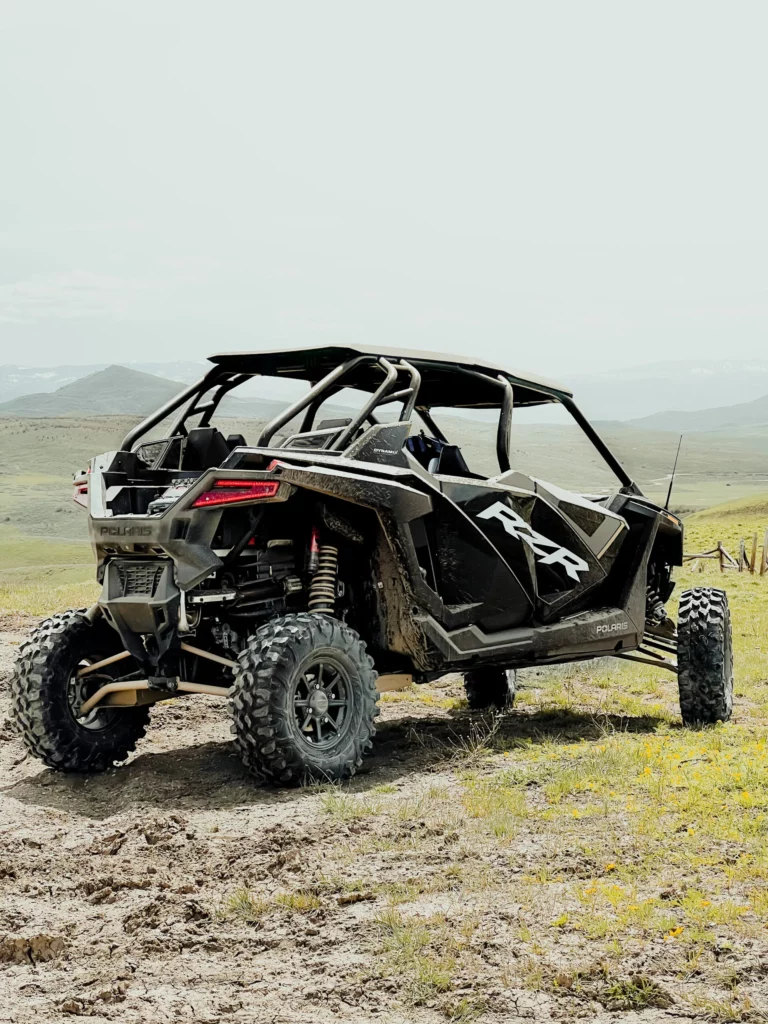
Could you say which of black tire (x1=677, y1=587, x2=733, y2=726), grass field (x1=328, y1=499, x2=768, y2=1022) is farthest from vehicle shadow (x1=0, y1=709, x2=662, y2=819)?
black tire (x1=677, y1=587, x2=733, y2=726)

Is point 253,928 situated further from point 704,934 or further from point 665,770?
point 665,770

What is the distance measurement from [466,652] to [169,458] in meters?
2.31

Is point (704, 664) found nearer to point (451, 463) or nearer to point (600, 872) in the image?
point (451, 463)

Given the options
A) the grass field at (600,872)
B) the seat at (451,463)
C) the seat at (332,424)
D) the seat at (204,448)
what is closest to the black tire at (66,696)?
the seat at (204,448)

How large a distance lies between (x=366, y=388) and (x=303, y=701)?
102 inches

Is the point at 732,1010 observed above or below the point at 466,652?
below

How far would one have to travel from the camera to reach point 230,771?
22.9ft

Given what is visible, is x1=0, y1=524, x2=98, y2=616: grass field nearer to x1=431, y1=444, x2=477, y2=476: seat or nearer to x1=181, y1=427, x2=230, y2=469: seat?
x1=181, y1=427, x2=230, y2=469: seat

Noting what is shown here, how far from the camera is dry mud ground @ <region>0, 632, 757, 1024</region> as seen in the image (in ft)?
12.4

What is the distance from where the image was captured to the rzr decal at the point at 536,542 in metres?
7.14

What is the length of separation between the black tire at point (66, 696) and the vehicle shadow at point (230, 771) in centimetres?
15

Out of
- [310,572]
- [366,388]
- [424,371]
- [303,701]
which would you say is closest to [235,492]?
[310,572]

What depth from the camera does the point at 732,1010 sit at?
11.5 feet

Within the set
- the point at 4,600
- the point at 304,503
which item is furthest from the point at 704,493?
the point at 304,503
